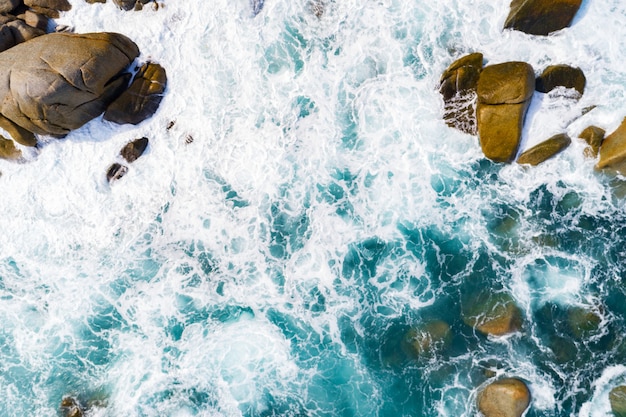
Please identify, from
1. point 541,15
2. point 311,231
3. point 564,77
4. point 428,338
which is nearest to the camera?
point 428,338

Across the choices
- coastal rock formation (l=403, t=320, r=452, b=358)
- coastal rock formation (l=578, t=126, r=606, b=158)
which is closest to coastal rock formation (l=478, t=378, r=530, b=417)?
coastal rock formation (l=403, t=320, r=452, b=358)

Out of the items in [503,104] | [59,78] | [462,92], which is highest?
[503,104]

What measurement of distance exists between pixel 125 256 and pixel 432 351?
11890 mm

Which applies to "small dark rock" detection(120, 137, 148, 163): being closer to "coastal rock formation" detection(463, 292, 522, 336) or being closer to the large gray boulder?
the large gray boulder

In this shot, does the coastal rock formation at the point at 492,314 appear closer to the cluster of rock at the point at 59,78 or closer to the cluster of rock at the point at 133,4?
the cluster of rock at the point at 59,78

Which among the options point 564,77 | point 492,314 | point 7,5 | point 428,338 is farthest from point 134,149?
point 564,77

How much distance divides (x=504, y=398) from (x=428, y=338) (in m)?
2.94

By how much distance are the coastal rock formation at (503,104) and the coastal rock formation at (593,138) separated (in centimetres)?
222

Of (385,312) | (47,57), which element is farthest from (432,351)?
(47,57)

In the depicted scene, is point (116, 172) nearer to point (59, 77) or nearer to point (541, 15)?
point (59, 77)

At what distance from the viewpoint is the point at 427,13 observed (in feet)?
56.4

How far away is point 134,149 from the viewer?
56.9 ft

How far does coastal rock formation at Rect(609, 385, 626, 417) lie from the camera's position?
14.4 m

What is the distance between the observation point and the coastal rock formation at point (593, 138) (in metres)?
15.4
